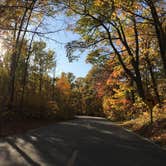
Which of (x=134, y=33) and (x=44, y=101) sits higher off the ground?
(x=134, y=33)

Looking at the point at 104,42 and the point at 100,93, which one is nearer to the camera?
the point at 104,42

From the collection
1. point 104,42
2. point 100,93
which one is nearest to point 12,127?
point 104,42

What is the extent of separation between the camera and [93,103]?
93750 millimetres

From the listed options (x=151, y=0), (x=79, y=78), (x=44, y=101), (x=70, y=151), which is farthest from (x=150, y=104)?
(x=79, y=78)

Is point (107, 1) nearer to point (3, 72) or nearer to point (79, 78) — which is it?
point (3, 72)

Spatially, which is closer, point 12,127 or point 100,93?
point 12,127

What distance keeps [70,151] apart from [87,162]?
6.97 ft

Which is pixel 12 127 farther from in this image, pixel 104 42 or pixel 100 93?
pixel 100 93

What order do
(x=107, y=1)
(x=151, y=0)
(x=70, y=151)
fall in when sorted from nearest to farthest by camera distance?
(x=70, y=151)
(x=151, y=0)
(x=107, y=1)

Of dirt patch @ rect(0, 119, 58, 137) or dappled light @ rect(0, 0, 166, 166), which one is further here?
dirt patch @ rect(0, 119, 58, 137)

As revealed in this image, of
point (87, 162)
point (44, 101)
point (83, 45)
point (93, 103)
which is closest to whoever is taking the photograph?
point (87, 162)

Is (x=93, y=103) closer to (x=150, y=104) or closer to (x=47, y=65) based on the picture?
(x=47, y=65)

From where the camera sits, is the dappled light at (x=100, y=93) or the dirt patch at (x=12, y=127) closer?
the dappled light at (x=100, y=93)

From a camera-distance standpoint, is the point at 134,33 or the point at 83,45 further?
the point at 134,33
